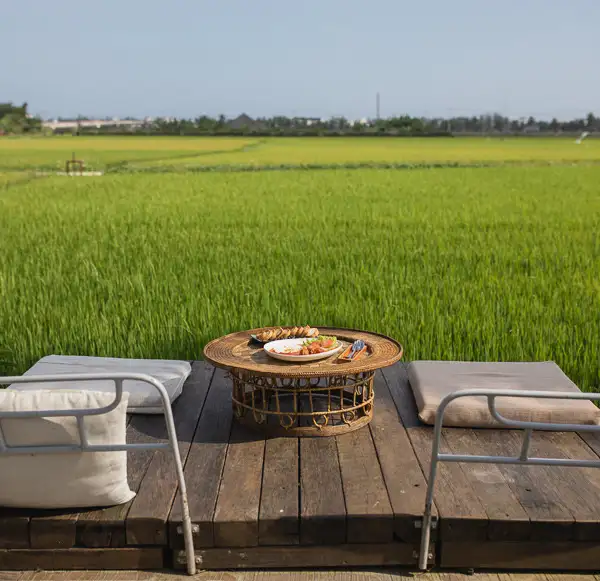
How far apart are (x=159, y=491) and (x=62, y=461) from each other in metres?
0.47

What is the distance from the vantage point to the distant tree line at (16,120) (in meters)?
93.4

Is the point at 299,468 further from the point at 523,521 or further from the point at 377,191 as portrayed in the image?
the point at 377,191

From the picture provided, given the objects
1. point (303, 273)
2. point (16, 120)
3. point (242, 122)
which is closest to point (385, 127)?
point (242, 122)

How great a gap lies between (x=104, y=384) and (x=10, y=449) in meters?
1.62

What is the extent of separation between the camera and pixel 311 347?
427 cm

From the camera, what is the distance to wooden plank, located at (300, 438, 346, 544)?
3271mm

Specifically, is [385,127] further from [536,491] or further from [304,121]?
[536,491]

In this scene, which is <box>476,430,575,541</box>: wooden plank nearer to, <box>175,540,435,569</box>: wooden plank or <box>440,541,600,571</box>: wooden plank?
<box>440,541,600,571</box>: wooden plank

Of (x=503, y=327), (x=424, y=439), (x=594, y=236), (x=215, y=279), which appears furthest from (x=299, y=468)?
(x=594, y=236)

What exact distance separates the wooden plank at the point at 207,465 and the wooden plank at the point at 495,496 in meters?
1.17

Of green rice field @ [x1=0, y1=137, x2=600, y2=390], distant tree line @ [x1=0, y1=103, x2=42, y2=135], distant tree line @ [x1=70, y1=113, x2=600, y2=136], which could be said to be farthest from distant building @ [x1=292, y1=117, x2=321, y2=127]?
green rice field @ [x1=0, y1=137, x2=600, y2=390]

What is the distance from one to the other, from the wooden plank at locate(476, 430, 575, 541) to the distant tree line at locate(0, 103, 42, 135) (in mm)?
94034

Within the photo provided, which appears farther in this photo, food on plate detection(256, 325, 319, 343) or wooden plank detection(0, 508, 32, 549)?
food on plate detection(256, 325, 319, 343)

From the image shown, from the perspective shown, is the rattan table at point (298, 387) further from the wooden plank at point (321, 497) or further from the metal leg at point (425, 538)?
the metal leg at point (425, 538)
